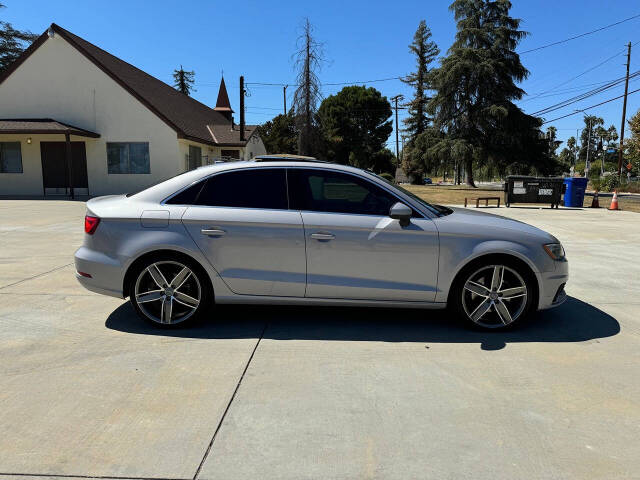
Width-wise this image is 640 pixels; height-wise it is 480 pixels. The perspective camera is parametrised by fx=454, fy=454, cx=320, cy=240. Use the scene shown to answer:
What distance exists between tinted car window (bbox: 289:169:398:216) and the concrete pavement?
116cm

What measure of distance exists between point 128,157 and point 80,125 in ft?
9.07

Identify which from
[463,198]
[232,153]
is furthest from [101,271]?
[232,153]

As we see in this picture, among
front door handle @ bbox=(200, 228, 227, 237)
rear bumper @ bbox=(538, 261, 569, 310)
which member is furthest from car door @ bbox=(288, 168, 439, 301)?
rear bumper @ bbox=(538, 261, 569, 310)

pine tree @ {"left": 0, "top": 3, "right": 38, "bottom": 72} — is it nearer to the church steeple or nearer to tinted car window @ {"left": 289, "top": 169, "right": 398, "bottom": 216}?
the church steeple

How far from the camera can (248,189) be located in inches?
169

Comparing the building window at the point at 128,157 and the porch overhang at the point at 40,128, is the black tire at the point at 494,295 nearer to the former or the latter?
the porch overhang at the point at 40,128

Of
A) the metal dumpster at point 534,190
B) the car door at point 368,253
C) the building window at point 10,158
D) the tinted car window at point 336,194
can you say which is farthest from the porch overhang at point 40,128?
the car door at point 368,253

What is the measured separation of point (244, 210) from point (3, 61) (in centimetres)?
5416

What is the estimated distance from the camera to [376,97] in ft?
199

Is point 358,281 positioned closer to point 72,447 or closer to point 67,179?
point 72,447

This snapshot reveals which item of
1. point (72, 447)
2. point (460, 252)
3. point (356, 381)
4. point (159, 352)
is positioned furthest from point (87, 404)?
point (460, 252)

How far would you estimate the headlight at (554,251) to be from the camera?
13.9 ft

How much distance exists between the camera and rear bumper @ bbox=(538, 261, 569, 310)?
4219 mm

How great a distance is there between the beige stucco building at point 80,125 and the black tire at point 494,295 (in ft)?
69.8
